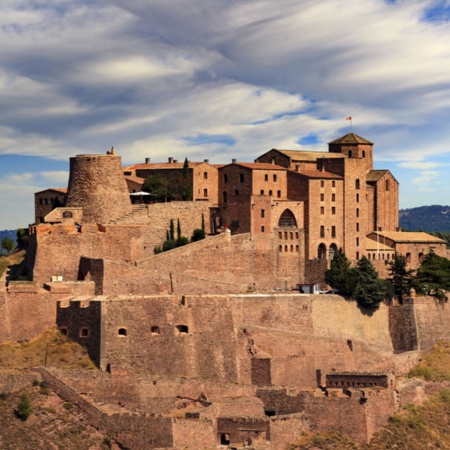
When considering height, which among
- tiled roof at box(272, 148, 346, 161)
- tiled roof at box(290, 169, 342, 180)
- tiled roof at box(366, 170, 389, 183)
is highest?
tiled roof at box(272, 148, 346, 161)

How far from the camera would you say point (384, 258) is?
237 ft

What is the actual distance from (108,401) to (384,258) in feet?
89.3

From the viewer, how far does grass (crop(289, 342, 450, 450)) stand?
50969 millimetres

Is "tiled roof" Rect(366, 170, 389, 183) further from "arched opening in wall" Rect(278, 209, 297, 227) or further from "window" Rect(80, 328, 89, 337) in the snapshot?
"window" Rect(80, 328, 89, 337)

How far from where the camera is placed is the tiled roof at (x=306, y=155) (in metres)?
72.9

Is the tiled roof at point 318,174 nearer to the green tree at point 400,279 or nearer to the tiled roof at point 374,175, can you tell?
the tiled roof at point 374,175

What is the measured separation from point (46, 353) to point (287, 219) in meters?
20.9

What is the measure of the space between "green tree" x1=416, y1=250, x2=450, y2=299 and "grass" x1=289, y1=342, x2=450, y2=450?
25.4 feet

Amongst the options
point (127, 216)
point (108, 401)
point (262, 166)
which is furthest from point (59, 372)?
point (262, 166)

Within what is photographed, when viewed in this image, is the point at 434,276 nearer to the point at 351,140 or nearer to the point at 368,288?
the point at 368,288

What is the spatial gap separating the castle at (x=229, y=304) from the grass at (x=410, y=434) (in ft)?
2.00

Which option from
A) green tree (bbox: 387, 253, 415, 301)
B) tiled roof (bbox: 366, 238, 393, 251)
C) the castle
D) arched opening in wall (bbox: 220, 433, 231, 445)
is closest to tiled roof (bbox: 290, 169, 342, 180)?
the castle

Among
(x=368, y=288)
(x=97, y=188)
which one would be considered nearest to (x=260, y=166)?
(x=368, y=288)

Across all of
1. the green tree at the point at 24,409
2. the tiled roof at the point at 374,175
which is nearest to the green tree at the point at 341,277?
the tiled roof at the point at 374,175
